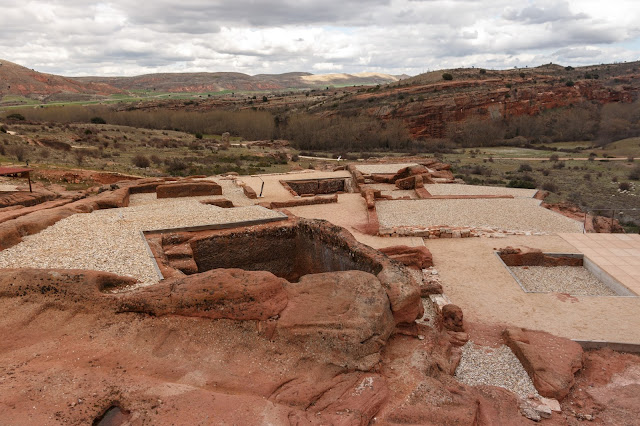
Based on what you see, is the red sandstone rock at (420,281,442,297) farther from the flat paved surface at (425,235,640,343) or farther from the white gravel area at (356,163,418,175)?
the white gravel area at (356,163,418,175)

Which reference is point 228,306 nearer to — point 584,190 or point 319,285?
point 319,285

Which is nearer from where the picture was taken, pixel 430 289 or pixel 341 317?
pixel 341 317

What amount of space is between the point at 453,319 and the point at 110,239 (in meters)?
6.39

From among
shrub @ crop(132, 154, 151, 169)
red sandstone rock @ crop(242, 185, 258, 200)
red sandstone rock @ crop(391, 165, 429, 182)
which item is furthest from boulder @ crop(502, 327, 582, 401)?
shrub @ crop(132, 154, 151, 169)

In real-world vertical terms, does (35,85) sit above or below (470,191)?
above

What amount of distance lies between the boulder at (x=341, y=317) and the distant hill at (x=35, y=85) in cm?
9899

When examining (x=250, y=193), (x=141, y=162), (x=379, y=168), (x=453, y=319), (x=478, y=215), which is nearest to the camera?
(x=453, y=319)

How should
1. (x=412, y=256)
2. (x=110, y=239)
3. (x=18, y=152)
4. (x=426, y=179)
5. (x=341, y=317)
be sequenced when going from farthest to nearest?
(x=18, y=152), (x=426, y=179), (x=412, y=256), (x=110, y=239), (x=341, y=317)

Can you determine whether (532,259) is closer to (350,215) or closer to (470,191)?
(350,215)

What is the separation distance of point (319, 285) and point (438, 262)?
535 cm

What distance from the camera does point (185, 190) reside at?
578 inches

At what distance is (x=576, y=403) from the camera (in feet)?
18.4

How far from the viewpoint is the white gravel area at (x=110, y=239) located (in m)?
6.65

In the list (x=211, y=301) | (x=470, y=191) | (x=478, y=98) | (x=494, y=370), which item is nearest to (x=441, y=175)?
(x=470, y=191)
